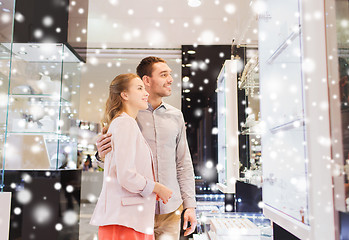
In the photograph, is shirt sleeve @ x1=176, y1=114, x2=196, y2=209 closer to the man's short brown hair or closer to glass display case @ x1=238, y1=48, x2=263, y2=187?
the man's short brown hair

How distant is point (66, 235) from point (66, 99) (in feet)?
3.92

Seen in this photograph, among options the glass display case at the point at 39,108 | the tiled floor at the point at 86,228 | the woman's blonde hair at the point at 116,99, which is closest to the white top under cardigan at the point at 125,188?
the woman's blonde hair at the point at 116,99

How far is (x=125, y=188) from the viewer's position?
127 cm

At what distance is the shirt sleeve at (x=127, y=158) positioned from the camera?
1238mm

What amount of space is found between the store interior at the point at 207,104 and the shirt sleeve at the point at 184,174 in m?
0.19

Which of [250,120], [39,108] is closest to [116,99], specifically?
[250,120]

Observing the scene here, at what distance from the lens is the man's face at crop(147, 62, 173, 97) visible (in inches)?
68.3

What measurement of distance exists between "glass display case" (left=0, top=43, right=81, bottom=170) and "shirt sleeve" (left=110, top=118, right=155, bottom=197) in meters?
1.69

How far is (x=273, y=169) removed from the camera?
4.70ft

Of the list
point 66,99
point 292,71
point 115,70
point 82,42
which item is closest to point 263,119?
point 292,71

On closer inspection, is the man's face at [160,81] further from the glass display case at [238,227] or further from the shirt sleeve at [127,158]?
the glass display case at [238,227]

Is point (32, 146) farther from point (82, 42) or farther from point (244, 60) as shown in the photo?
point (244, 60)

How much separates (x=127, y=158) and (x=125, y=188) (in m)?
0.11

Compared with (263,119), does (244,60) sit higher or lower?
higher
